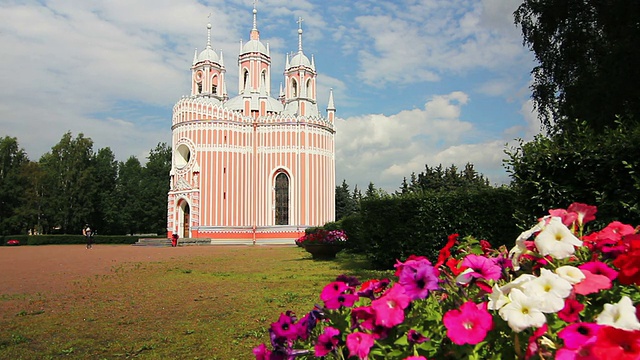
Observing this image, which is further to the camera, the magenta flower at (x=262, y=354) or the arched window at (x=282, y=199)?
the arched window at (x=282, y=199)

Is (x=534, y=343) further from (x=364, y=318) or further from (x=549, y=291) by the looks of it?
(x=364, y=318)

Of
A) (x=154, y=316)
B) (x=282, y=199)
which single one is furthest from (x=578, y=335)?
(x=282, y=199)

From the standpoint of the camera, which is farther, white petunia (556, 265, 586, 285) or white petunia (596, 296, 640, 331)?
white petunia (556, 265, 586, 285)

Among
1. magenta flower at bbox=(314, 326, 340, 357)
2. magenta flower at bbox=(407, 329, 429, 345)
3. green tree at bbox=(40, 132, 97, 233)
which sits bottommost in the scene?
magenta flower at bbox=(314, 326, 340, 357)

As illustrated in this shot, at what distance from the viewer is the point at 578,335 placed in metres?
1.39

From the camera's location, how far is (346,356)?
6.62 ft

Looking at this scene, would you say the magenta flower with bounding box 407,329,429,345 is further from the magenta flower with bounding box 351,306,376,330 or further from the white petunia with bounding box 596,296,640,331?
the white petunia with bounding box 596,296,640,331

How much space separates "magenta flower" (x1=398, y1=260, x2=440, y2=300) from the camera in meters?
1.87

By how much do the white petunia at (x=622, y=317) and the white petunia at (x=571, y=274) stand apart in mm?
226

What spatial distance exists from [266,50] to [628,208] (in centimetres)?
4179

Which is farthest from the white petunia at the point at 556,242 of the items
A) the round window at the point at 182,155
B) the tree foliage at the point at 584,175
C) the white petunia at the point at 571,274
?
the round window at the point at 182,155

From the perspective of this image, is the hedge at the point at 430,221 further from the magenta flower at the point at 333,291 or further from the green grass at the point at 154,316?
the magenta flower at the point at 333,291

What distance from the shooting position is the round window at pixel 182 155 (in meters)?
40.3

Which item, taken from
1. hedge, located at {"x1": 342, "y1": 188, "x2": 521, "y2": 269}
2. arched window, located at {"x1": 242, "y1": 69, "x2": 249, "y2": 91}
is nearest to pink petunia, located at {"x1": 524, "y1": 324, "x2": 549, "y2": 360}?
hedge, located at {"x1": 342, "y1": 188, "x2": 521, "y2": 269}
